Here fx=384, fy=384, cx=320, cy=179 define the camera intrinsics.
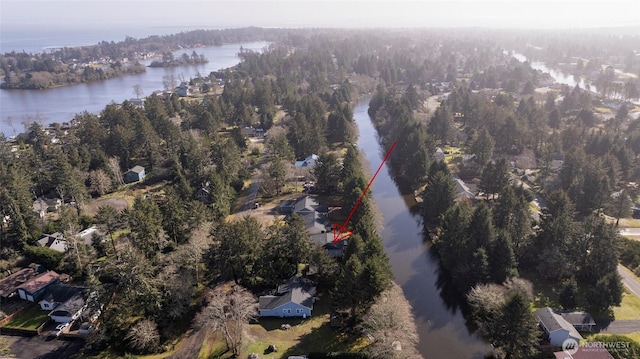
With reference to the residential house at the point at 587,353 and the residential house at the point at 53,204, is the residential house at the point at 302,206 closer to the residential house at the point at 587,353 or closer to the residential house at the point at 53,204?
the residential house at the point at 587,353

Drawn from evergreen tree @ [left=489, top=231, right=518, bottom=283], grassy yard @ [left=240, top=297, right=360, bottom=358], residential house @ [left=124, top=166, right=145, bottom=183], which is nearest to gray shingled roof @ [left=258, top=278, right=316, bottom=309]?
grassy yard @ [left=240, top=297, right=360, bottom=358]

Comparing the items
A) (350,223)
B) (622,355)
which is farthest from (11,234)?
(622,355)

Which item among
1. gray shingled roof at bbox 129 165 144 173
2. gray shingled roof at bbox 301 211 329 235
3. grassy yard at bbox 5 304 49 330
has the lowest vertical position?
grassy yard at bbox 5 304 49 330

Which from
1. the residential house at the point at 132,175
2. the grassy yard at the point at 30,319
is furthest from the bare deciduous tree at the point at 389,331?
the residential house at the point at 132,175

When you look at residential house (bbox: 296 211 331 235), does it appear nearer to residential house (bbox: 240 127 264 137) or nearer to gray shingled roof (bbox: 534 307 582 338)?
gray shingled roof (bbox: 534 307 582 338)

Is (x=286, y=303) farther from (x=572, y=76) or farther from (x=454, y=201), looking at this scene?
(x=572, y=76)

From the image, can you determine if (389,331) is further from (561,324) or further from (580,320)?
(580,320)
